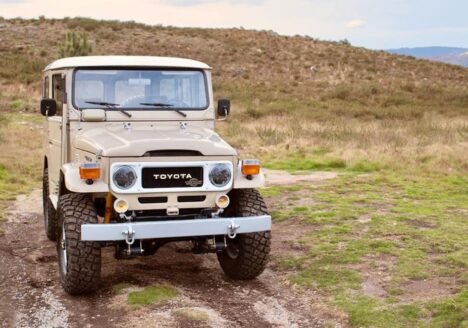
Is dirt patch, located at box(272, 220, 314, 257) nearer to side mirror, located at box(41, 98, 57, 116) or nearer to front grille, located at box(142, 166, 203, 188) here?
front grille, located at box(142, 166, 203, 188)

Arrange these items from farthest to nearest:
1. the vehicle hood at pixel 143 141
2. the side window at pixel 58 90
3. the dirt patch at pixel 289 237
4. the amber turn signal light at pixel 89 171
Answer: the dirt patch at pixel 289 237, the side window at pixel 58 90, the vehicle hood at pixel 143 141, the amber turn signal light at pixel 89 171

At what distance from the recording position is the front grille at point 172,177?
→ 5852 mm

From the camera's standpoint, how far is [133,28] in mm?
59188

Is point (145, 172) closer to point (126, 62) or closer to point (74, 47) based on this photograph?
point (126, 62)

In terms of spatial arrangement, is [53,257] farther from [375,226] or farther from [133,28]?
[133,28]

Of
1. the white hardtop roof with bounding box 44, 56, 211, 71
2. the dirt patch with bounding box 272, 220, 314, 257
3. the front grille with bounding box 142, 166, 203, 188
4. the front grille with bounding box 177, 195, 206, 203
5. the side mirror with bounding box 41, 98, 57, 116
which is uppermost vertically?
the white hardtop roof with bounding box 44, 56, 211, 71

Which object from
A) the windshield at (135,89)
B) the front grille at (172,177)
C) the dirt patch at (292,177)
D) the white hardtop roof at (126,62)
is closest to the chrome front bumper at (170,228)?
the front grille at (172,177)

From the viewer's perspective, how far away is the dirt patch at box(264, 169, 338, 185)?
42.6 feet

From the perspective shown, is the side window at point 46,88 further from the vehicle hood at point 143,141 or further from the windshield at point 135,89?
the vehicle hood at point 143,141

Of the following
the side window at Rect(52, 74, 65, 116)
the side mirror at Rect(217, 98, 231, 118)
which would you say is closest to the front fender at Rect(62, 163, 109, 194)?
the side window at Rect(52, 74, 65, 116)

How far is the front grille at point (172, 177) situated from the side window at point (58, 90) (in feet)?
6.01

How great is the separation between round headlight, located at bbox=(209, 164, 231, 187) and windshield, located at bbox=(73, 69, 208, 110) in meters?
1.33

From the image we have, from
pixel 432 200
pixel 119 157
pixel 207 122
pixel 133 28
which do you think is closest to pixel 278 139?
pixel 432 200

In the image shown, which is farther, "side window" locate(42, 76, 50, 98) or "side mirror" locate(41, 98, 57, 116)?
"side window" locate(42, 76, 50, 98)
